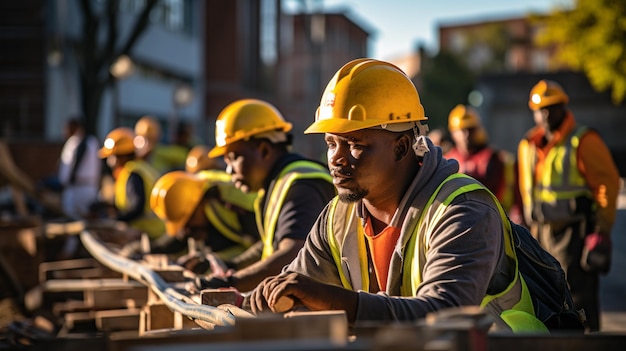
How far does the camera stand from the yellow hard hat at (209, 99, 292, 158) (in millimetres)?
7605

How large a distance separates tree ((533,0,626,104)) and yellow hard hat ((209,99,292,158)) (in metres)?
29.4

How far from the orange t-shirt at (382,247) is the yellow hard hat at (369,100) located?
40cm

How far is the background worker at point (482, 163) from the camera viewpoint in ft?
40.0

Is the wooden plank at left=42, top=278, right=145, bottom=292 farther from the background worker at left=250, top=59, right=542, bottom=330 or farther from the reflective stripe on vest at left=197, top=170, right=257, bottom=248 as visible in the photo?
the background worker at left=250, top=59, right=542, bottom=330

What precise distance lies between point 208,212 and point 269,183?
1682 mm

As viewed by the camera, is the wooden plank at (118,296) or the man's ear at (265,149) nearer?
the man's ear at (265,149)

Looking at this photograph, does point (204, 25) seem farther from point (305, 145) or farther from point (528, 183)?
point (528, 183)

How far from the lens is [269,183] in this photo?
24.1 feet

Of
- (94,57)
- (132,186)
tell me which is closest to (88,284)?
(132,186)

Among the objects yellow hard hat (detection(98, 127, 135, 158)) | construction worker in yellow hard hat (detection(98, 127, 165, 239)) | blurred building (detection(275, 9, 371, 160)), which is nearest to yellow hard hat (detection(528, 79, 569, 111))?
construction worker in yellow hard hat (detection(98, 127, 165, 239))

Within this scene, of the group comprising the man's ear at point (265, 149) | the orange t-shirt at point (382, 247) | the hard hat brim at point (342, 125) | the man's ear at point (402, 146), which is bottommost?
the orange t-shirt at point (382, 247)

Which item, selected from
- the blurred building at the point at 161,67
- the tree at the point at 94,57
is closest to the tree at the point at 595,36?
the blurred building at the point at 161,67

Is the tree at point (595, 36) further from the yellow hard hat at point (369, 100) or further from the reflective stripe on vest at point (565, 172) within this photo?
the yellow hard hat at point (369, 100)

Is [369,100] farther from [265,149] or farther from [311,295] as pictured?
[265,149]
